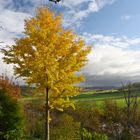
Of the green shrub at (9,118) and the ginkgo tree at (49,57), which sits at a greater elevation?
the ginkgo tree at (49,57)

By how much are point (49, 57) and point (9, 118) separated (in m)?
8.73

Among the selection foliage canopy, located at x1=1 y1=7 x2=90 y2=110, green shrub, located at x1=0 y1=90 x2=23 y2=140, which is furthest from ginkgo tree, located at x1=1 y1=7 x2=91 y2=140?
green shrub, located at x1=0 y1=90 x2=23 y2=140

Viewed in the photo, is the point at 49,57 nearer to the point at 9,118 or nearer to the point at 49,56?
the point at 49,56

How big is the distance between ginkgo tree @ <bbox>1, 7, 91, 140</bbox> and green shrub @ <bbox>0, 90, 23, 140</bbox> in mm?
5850

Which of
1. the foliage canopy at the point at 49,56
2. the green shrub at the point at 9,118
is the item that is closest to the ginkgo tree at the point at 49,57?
the foliage canopy at the point at 49,56

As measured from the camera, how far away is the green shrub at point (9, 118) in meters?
29.5

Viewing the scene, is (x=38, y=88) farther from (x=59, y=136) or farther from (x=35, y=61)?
(x=59, y=136)

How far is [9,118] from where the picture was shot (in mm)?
29750

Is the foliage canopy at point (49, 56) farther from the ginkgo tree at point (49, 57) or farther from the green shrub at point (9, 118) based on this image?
the green shrub at point (9, 118)

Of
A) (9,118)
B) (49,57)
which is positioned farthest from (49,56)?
(9,118)

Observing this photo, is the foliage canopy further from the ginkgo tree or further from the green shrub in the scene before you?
the green shrub

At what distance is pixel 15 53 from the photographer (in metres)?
23.8

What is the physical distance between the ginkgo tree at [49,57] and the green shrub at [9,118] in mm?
5850

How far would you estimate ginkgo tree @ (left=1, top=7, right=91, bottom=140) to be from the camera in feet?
Answer: 76.6
